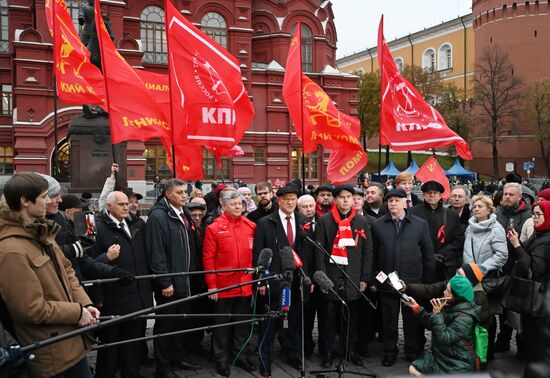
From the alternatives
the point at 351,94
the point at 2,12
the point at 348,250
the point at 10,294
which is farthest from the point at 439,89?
the point at 10,294

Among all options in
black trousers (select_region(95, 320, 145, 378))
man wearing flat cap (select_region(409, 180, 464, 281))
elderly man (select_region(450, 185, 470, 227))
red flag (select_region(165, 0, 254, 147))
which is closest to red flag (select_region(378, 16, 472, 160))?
elderly man (select_region(450, 185, 470, 227))

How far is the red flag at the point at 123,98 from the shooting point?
25.0ft

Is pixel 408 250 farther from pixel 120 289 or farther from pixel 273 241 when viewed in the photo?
pixel 120 289

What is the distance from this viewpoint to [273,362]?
6023 millimetres

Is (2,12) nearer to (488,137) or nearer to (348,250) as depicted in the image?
(348,250)

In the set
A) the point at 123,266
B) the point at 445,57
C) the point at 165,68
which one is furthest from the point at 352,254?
the point at 445,57

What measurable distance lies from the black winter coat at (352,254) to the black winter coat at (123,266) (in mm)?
1954

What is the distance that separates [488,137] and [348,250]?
166 feet

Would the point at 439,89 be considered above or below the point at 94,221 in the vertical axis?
above

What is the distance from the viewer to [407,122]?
31.6ft

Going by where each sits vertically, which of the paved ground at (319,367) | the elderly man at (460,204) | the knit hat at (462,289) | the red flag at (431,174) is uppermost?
the red flag at (431,174)

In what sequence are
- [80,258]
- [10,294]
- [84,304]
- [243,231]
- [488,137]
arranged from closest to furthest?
1. [10,294]
2. [84,304]
3. [80,258]
4. [243,231]
5. [488,137]

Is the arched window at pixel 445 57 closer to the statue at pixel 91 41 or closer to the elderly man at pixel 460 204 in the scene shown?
the statue at pixel 91 41

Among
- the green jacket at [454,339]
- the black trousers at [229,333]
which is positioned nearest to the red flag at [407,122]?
the black trousers at [229,333]
